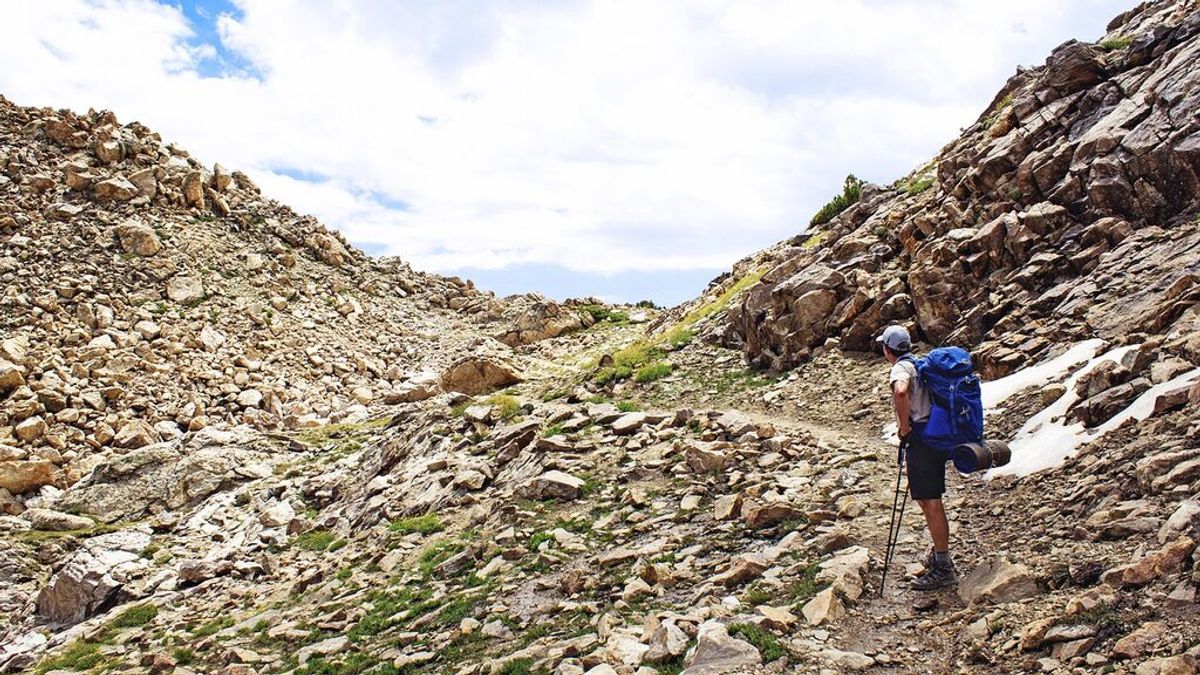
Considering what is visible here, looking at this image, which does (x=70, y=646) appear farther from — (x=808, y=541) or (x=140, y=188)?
(x=140, y=188)

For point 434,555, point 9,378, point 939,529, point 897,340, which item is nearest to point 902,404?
point 897,340

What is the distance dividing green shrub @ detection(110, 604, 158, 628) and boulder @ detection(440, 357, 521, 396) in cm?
1478

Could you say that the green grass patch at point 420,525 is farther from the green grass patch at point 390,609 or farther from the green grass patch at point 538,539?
the green grass patch at point 538,539

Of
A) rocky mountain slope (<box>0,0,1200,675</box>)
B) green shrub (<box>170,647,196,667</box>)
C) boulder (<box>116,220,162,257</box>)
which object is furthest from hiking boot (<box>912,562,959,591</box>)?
boulder (<box>116,220,162,257</box>)

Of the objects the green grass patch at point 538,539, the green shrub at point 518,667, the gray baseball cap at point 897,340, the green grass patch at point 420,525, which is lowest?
the green shrub at point 518,667

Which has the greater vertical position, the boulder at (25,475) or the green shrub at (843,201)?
the green shrub at (843,201)

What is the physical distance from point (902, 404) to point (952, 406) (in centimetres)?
57

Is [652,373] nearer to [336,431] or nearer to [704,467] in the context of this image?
[704,467]

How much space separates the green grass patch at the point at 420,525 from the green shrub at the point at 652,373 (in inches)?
353

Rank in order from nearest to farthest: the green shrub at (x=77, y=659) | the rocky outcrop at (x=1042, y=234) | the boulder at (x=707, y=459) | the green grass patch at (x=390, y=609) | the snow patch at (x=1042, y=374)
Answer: the green grass patch at (x=390, y=609) → the snow patch at (x=1042, y=374) → the green shrub at (x=77, y=659) → the boulder at (x=707, y=459) → the rocky outcrop at (x=1042, y=234)

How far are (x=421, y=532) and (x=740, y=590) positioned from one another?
8.21m

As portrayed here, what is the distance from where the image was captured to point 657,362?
24.8 metres

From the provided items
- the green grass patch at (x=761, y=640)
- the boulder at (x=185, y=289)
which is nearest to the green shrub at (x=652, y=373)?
the green grass patch at (x=761, y=640)

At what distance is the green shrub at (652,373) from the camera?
76.3ft
